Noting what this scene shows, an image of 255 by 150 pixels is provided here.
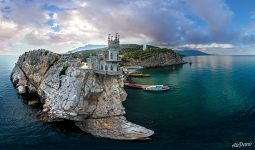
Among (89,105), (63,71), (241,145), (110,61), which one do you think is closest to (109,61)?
(110,61)

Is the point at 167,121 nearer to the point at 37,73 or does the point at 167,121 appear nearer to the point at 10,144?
the point at 10,144

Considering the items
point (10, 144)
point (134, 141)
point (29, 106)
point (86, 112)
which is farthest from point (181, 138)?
point (29, 106)

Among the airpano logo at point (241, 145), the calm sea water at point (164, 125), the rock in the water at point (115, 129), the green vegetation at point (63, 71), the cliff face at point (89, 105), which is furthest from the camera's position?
the green vegetation at point (63, 71)

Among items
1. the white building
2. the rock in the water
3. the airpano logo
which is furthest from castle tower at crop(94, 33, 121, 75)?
the airpano logo

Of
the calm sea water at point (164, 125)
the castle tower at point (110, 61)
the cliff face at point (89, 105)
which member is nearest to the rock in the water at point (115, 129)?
the cliff face at point (89, 105)

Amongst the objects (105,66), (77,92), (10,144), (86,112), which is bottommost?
(10,144)

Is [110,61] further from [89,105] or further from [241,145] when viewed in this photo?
[241,145]

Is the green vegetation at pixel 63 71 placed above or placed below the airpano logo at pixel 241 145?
above

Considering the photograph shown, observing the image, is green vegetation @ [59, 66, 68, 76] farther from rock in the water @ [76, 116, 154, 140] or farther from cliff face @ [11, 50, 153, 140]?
rock in the water @ [76, 116, 154, 140]

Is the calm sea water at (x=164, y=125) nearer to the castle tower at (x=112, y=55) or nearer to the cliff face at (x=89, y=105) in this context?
the cliff face at (x=89, y=105)
